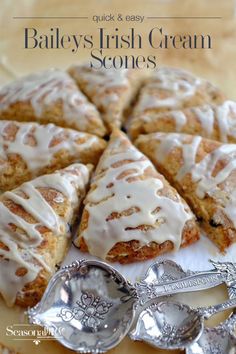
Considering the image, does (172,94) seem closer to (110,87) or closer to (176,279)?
(110,87)

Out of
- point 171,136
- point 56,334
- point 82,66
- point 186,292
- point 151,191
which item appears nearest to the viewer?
point 56,334

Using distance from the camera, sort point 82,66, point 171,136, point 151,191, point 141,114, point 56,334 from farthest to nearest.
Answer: point 82,66
point 141,114
point 171,136
point 151,191
point 56,334

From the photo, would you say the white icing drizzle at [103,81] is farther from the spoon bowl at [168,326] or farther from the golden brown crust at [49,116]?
the spoon bowl at [168,326]

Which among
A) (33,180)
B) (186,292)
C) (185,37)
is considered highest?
(185,37)

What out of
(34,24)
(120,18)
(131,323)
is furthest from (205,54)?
(131,323)

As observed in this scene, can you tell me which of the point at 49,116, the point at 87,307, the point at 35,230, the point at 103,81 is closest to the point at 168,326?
the point at 87,307

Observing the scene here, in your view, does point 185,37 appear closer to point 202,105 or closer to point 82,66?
point 202,105

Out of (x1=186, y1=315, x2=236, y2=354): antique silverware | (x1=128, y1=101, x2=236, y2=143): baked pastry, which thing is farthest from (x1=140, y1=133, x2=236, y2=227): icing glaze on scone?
(x1=186, y1=315, x2=236, y2=354): antique silverware

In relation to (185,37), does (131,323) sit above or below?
below
